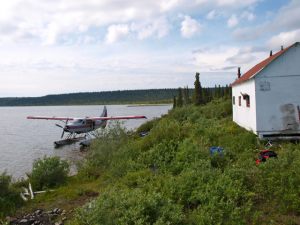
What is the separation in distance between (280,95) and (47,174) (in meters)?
10.6

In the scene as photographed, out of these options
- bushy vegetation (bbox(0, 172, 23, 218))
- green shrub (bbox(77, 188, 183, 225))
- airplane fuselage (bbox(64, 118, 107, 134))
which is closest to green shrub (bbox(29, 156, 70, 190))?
bushy vegetation (bbox(0, 172, 23, 218))

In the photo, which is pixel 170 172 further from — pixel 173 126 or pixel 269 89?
pixel 269 89

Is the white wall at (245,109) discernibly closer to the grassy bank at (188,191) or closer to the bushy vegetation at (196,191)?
the grassy bank at (188,191)

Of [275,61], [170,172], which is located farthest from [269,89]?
[170,172]

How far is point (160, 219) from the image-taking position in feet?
20.8

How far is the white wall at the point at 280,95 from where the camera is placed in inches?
595

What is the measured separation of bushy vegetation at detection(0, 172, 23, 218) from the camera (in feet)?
34.1

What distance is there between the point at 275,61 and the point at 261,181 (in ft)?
27.8

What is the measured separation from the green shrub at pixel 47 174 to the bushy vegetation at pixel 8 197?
182 cm

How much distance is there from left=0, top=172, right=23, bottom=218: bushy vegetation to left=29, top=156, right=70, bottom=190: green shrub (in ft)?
5.98

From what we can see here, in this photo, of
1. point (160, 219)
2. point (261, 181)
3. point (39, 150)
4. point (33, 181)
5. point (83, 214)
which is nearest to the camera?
point (160, 219)

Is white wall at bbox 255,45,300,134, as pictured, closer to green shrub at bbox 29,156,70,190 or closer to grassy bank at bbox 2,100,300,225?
grassy bank at bbox 2,100,300,225

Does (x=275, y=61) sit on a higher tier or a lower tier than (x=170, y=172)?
higher

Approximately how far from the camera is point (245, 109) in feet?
58.7
